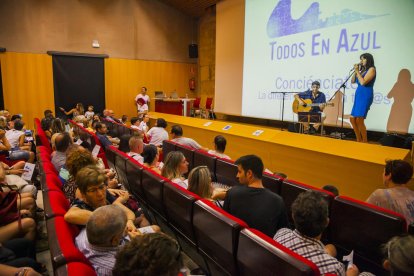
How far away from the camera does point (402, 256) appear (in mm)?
1189

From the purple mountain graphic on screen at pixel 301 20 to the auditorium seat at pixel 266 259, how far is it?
5.59 meters

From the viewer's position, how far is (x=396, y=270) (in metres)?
1.21

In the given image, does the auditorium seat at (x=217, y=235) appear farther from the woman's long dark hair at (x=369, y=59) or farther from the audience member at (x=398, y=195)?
the woman's long dark hair at (x=369, y=59)

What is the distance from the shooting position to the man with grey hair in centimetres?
138

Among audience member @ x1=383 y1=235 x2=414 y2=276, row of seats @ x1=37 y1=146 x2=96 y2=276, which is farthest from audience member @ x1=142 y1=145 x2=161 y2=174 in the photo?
audience member @ x1=383 y1=235 x2=414 y2=276

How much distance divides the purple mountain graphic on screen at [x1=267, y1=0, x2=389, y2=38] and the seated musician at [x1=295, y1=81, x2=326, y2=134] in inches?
53.0

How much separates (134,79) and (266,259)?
1089cm

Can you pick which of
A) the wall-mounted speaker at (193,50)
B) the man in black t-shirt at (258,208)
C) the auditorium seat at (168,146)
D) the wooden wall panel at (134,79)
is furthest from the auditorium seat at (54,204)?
the wall-mounted speaker at (193,50)

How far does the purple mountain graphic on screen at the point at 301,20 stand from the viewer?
590 cm

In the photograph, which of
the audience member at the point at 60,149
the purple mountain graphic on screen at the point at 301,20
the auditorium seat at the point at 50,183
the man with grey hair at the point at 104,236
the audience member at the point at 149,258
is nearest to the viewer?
the audience member at the point at 149,258

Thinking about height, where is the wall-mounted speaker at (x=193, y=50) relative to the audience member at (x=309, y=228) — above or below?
above

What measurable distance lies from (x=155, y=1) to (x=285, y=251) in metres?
11.8

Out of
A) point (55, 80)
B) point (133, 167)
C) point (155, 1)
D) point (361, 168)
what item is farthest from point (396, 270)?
point (155, 1)

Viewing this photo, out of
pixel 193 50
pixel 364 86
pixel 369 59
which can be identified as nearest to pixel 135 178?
pixel 364 86
